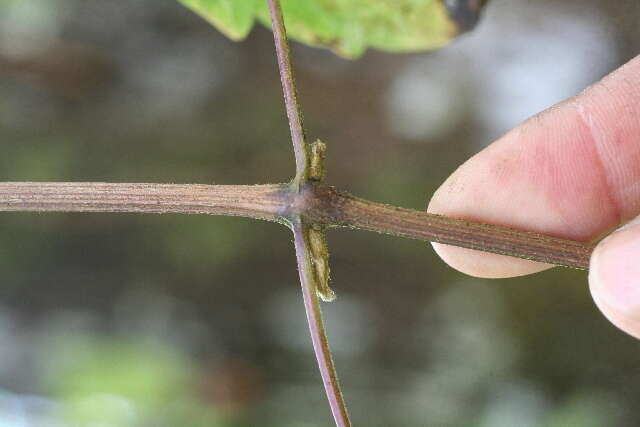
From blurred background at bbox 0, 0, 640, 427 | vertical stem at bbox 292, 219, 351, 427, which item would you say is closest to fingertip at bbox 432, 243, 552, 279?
vertical stem at bbox 292, 219, 351, 427

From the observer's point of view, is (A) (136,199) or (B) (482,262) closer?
(A) (136,199)

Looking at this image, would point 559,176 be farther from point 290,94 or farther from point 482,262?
point 290,94

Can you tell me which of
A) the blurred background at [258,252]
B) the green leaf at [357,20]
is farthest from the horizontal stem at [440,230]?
the blurred background at [258,252]

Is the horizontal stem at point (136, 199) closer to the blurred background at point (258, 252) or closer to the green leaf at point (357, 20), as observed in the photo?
the green leaf at point (357, 20)

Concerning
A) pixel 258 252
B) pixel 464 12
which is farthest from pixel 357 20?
pixel 258 252

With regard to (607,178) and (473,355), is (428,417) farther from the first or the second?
(607,178)

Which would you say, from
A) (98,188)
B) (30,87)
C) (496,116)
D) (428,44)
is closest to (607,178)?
(428,44)
